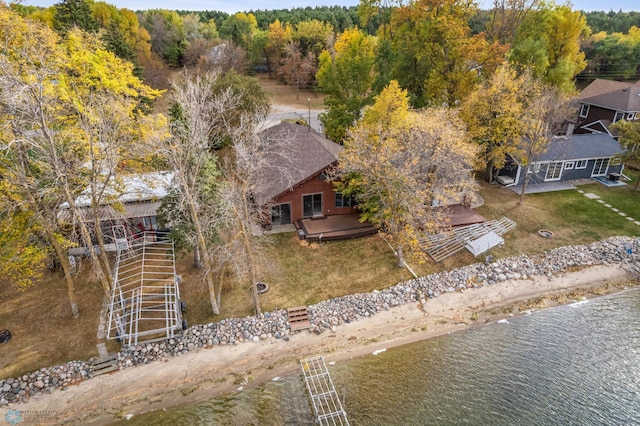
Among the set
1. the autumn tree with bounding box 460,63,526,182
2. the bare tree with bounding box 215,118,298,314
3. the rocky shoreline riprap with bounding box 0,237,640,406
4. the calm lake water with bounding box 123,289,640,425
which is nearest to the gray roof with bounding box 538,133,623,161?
the autumn tree with bounding box 460,63,526,182

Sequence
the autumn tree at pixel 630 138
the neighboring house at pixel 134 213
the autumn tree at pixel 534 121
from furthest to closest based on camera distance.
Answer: the autumn tree at pixel 630 138
the autumn tree at pixel 534 121
the neighboring house at pixel 134 213

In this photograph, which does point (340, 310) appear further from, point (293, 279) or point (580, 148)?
point (580, 148)

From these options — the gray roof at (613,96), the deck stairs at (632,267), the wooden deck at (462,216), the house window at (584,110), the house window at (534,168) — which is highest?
the gray roof at (613,96)

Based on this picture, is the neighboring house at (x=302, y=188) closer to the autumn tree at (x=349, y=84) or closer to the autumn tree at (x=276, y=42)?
the autumn tree at (x=349, y=84)

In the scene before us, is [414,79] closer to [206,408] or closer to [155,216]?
[155,216]

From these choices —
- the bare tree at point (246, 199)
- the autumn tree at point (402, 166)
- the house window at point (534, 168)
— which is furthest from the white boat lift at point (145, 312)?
the house window at point (534, 168)

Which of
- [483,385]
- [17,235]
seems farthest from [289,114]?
[483,385]

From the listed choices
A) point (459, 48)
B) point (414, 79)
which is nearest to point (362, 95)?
point (414, 79)
